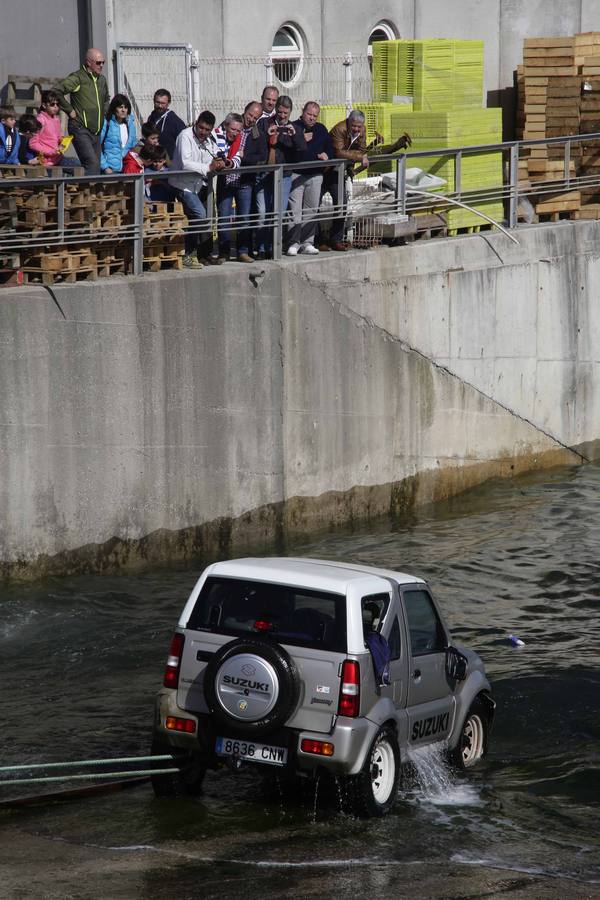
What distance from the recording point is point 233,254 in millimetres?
18516

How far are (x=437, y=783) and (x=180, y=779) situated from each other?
192 cm

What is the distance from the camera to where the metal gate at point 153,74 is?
22.2m

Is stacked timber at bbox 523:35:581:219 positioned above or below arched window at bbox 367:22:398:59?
below

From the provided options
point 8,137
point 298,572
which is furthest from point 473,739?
point 8,137

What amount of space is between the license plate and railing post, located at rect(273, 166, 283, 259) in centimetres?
1011

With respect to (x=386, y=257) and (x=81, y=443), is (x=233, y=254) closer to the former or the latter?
(x=386, y=257)

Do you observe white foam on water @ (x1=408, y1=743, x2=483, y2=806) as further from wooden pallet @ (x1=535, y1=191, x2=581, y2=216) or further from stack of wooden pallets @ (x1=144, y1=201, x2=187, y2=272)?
wooden pallet @ (x1=535, y1=191, x2=581, y2=216)

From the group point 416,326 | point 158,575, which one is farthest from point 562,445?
point 158,575

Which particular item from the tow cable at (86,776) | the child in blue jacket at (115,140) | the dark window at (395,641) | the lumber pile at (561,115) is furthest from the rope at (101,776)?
the lumber pile at (561,115)

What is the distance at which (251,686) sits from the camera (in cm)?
901

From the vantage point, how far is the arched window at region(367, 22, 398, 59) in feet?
91.0

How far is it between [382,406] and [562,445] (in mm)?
4633

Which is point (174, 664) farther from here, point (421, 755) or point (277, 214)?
point (277, 214)

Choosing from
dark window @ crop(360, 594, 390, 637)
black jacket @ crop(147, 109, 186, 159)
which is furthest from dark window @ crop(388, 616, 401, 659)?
black jacket @ crop(147, 109, 186, 159)
